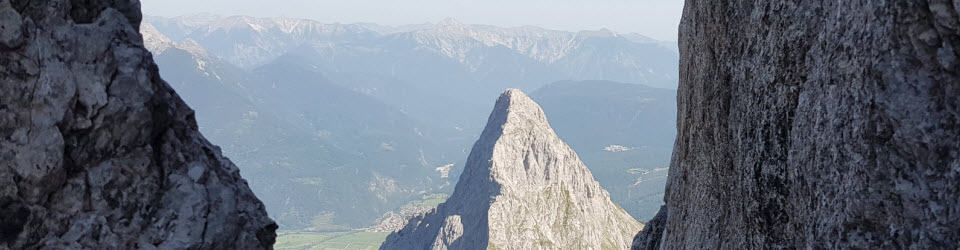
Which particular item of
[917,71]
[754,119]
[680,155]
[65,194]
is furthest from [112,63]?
[680,155]

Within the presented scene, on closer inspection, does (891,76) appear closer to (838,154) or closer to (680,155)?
(838,154)

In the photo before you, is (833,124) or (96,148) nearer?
(833,124)

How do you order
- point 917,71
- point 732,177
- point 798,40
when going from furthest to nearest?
point 732,177 < point 798,40 < point 917,71

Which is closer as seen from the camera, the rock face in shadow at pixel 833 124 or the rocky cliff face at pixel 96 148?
the rock face in shadow at pixel 833 124

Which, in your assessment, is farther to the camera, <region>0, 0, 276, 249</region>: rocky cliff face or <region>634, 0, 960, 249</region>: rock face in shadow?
<region>0, 0, 276, 249</region>: rocky cliff face
